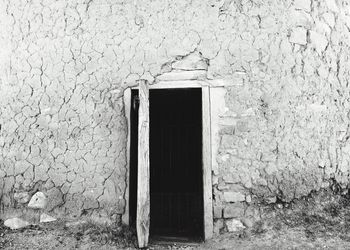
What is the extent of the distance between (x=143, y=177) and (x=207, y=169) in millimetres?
620

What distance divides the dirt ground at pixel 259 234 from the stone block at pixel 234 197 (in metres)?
0.28

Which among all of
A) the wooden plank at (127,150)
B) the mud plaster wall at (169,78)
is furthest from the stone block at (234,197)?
the wooden plank at (127,150)

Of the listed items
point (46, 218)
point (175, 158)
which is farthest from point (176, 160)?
point (46, 218)

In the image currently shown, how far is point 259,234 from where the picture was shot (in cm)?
331

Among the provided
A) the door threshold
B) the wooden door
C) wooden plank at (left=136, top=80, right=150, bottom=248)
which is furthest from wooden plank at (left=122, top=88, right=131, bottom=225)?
the wooden door

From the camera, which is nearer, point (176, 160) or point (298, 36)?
point (298, 36)

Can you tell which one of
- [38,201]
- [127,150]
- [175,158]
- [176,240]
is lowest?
[176,240]

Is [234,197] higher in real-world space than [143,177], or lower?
lower

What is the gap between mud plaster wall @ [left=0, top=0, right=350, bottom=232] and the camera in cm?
343

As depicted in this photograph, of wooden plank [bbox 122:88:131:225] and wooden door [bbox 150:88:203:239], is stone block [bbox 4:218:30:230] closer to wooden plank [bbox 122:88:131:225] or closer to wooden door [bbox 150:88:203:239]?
wooden plank [bbox 122:88:131:225]

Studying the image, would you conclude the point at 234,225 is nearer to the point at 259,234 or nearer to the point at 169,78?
the point at 259,234

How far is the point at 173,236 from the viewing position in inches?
150

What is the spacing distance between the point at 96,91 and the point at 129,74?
0.37 m

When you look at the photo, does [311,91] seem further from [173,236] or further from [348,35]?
[173,236]
